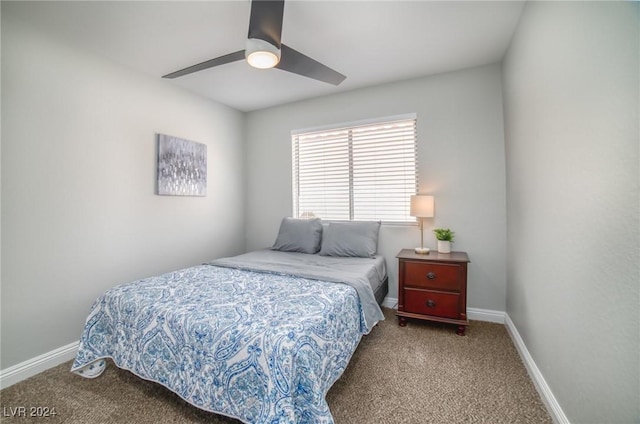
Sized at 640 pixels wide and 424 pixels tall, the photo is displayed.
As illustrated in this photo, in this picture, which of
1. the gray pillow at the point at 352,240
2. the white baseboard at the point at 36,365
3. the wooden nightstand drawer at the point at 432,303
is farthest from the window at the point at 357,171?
the white baseboard at the point at 36,365

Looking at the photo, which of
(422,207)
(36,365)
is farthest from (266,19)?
(36,365)

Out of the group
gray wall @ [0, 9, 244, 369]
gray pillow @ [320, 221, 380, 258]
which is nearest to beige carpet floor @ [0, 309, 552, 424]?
gray wall @ [0, 9, 244, 369]

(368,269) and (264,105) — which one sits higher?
(264,105)

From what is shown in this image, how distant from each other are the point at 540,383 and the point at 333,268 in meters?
1.54

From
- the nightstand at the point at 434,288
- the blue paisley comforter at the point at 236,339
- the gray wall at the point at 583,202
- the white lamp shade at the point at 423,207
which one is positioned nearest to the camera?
the gray wall at the point at 583,202

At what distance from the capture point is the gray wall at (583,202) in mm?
910

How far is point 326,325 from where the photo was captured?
143 cm

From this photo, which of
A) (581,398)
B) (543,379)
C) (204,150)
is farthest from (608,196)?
(204,150)

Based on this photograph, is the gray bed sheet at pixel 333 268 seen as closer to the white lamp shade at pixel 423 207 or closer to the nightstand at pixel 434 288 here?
the nightstand at pixel 434 288

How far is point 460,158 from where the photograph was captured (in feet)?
9.15

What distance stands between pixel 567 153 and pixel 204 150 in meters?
3.38

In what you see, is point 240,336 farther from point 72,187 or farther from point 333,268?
point 72,187

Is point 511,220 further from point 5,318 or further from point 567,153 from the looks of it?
point 5,318

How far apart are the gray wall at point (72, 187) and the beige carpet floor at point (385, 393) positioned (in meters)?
0.59
